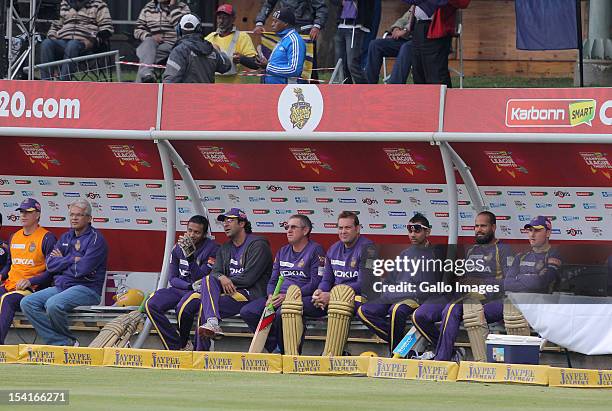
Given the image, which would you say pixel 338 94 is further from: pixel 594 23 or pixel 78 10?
pixel 594 23

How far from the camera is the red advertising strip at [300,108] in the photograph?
12.6 metres

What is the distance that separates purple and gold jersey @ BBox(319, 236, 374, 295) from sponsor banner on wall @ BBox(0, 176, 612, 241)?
Result: 2.66 feet

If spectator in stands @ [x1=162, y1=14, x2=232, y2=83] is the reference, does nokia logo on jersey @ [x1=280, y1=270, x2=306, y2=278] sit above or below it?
below

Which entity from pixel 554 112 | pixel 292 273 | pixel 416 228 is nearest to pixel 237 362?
pixel 292 273

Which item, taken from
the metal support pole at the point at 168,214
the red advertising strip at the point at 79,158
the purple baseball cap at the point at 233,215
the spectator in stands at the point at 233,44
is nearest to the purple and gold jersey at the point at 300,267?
the purple baseball cap at the point at 233,215

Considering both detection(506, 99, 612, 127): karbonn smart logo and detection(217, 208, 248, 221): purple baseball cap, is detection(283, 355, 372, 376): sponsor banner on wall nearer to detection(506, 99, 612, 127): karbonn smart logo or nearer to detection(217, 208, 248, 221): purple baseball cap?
detection(217, 208, 248, 221): purple baseball cap

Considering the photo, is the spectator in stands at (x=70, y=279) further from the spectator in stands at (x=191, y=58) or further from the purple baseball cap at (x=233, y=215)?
the spectator in stands at (x=191, y=58)

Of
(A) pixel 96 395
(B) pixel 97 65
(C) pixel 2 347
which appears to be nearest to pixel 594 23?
(B) pixel 97 65

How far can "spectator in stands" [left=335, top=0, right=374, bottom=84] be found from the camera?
1484 centimetres

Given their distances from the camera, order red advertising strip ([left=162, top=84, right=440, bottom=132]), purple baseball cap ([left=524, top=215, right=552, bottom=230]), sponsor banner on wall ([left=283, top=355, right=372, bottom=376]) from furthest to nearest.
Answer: red advertising strip ([left=162, top=84, right=440, bottom=132]), purple baseball cap ([left=524, top=215, right=552, bottom=230]), sponsor banner on wall ([left=283, top=355, right=372, bottom=376])

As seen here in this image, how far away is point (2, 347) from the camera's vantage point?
12641 mm

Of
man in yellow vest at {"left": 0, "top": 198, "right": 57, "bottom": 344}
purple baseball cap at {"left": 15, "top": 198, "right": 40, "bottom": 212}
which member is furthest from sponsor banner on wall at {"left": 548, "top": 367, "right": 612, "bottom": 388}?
purple baseball cap at {"left": 15, "top": 198, "right": 40, "bottom": 212}

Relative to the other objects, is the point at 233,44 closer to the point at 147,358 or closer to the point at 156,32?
the point at 156,32

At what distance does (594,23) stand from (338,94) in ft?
24.5
